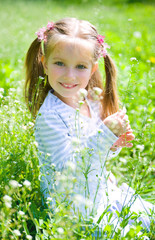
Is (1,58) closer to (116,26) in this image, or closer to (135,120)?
(135,120)

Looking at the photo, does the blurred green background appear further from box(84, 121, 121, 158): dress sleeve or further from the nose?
the nose

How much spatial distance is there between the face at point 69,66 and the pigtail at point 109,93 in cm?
36

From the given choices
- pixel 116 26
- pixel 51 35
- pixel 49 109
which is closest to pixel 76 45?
pixel 51 35

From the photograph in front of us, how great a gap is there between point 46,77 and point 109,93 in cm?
51

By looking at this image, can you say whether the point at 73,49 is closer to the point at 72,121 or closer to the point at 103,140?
the point at 72,121

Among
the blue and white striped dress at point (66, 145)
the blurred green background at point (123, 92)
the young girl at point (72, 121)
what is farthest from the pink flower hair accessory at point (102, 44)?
the blue and white striped dress at point (66, 145)

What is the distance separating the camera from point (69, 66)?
76.8 inches

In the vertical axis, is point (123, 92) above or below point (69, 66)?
below

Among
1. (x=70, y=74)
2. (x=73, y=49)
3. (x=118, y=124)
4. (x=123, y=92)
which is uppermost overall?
(x=73, y=49)

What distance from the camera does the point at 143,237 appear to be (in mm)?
1760

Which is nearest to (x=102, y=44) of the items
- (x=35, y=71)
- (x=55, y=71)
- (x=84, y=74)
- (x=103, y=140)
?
(x=84, y=74)

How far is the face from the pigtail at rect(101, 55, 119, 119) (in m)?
0.36

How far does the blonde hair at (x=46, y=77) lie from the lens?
6.59 feet

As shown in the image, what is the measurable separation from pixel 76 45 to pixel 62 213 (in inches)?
37.4
